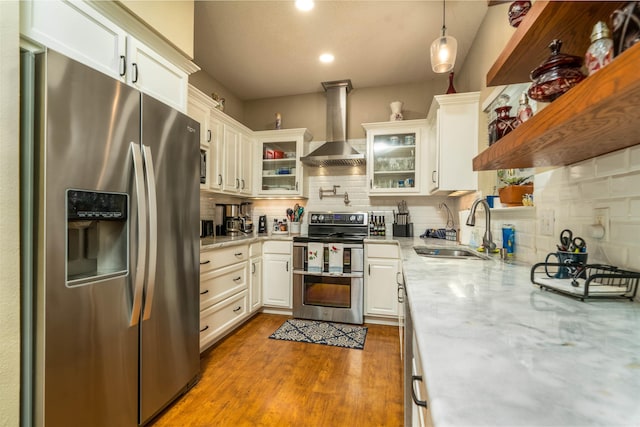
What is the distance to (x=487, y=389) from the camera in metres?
0.41

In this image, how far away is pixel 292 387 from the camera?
1882 millimetres

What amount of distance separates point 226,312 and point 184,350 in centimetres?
82

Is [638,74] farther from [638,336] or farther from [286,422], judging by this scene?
[286,422]

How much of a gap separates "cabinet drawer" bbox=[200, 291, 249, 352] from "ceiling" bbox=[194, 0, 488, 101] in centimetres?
237

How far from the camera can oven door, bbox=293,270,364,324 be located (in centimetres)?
297

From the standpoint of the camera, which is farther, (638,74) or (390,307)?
(390,307)

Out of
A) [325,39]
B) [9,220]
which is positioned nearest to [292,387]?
[9,220]

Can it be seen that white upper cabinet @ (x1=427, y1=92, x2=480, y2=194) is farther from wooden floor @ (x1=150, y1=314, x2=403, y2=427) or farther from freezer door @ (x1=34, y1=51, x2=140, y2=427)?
freezer door @ (x1=34, y1=51, x2=140, y2=427)

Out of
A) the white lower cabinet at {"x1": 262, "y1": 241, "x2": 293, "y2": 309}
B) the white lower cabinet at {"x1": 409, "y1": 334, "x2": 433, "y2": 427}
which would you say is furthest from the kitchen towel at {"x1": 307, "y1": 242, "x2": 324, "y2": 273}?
the white lower cabinet at {"x1": 409, "y1": 334, "x2": 433, "y2": 427}

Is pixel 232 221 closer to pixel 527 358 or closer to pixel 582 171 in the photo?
pixel 582 171

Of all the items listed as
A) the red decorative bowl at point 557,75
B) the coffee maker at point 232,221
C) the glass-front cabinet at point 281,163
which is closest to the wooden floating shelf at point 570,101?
the red decorative bowl at point 557,75

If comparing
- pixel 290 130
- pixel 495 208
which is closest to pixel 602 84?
pixel 495 208

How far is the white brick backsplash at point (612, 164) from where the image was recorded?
0.90 m

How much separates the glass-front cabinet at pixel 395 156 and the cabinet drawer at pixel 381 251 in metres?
0.66
